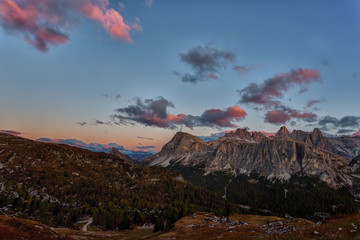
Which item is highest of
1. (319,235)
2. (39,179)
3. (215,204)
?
(319,235)

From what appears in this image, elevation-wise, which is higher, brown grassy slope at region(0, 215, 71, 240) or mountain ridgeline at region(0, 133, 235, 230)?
brown grassy slope at region(0, 215, 71, 240)

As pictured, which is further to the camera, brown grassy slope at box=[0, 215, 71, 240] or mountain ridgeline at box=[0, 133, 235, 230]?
mountain ridgeline at box=[0, 133, 235, 230]

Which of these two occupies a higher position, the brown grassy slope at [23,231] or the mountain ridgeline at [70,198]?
the brown grassy slope at [23,231]

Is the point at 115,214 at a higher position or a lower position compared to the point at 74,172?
lower

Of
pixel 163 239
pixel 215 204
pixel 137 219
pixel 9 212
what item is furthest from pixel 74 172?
pixel 163 239

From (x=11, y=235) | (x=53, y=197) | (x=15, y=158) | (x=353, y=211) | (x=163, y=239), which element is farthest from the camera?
(x=15, y=158)

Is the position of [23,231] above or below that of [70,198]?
above

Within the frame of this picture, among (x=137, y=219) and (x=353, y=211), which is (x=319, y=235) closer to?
(x=353, y=211)

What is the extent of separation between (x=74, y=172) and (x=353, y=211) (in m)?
211

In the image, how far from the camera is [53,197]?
482 ft

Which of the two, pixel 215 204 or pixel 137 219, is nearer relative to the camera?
pixel 137 219

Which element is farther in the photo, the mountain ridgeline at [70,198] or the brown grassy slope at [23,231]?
the mountain ridgeline at [70,198]

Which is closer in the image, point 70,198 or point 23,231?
point 23,231

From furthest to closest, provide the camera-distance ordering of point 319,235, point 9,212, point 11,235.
→ point 9,212 < point 11,235 < point 319,235
